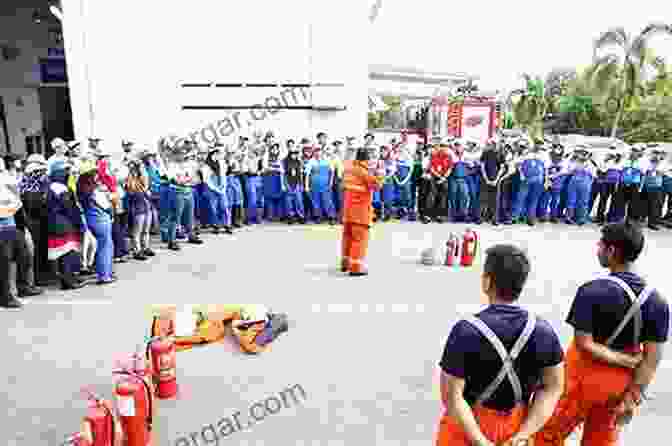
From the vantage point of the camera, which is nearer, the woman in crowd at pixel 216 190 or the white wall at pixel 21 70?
the woman in crowd at pixel 216 190

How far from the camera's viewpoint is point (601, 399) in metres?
2.50

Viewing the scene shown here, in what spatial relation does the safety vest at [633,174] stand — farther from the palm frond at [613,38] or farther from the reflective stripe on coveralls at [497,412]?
the palm frond at [613,38]

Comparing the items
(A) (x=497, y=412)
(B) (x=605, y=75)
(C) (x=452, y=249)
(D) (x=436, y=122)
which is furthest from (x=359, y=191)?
(B) (x=605, y=75)

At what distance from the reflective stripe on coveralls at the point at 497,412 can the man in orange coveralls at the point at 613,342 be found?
0.67 meters

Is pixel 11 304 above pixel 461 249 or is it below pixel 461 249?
below

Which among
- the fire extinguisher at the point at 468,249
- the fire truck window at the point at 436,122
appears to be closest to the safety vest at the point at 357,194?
the fire extinguisher at the point at 468,249

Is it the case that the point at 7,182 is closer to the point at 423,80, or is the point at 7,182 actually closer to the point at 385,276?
the point at 385,276

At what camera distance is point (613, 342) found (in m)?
2.43

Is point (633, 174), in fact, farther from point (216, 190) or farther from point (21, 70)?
point (21, 70)

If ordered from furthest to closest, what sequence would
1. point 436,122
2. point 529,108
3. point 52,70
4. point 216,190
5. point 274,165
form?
point 529,108 → point 436,122 → point 52,70 → point 274,165 → point 216,190

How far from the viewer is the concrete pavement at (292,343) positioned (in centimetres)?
343

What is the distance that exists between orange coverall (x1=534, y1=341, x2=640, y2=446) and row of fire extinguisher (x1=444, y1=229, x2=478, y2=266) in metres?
4.48

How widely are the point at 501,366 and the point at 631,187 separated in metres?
9.79

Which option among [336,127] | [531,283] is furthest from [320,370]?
[336,127]
